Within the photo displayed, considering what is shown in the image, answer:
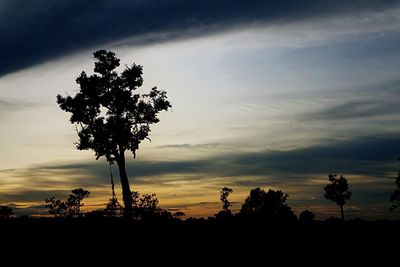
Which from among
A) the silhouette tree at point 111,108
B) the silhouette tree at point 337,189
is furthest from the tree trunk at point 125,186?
→ the silhouette tree at point 337,189

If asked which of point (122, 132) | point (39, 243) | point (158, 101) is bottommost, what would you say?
point (39, 243)

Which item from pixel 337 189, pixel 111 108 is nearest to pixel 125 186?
pixel 111 108

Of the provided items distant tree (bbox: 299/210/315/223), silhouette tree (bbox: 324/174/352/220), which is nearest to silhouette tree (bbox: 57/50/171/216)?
distant tree (bbox: 299/210/315/223)

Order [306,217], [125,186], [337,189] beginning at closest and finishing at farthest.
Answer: [306,217]
[125,186]
[337,189]

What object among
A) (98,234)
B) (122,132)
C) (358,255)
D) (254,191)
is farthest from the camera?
(254,191)

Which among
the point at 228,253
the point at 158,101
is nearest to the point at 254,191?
the point at 158,101

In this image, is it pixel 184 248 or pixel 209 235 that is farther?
pixel 209 235

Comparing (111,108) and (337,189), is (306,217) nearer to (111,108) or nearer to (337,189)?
(111,108)

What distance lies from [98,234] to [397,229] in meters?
12.3

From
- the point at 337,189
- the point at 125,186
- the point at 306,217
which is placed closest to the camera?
the point at 306,217

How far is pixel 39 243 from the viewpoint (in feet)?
44.2

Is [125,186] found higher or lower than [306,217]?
higher

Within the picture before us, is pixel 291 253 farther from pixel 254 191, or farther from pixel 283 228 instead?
pixel 254 191

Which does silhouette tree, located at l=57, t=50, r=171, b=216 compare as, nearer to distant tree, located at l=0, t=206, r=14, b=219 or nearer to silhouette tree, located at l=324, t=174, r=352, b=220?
distant tree, located at l=0, t=206, r=14, b=219
